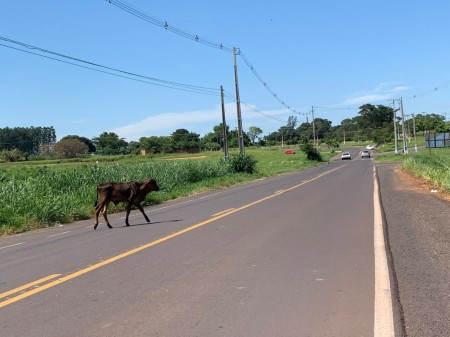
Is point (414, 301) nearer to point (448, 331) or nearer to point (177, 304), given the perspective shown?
point (448, 331)

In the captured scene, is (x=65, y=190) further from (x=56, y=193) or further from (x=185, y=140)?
(x=185, y=140)

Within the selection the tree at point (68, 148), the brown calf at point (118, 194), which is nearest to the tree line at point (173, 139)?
the tree at point (68, 148)

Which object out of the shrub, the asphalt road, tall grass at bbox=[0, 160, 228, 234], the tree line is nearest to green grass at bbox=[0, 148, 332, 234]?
tall grass at bbox=[0, 160, 228, 234]

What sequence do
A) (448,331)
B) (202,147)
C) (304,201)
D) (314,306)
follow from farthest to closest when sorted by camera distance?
1. (202,147)
2. (304,201)
3. (314,306)
4. (448,331)

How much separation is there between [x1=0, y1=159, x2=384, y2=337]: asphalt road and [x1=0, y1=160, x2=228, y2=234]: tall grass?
11.6ft

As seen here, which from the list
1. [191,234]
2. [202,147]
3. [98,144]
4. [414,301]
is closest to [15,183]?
[191,234]

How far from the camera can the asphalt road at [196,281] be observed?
196 inches

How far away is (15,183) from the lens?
727 inches

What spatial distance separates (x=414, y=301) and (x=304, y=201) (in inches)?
505

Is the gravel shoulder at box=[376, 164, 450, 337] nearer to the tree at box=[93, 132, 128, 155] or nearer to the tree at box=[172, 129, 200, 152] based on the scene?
the tree at box=[172, 129, 200, 152]

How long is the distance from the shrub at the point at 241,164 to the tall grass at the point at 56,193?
45.5 feet

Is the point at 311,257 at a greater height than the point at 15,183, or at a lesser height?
lesser

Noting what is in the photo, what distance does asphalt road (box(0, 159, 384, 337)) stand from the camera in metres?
4.97

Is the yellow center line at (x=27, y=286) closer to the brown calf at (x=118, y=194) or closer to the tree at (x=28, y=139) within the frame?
the brown calf at (x=118, y=194)
